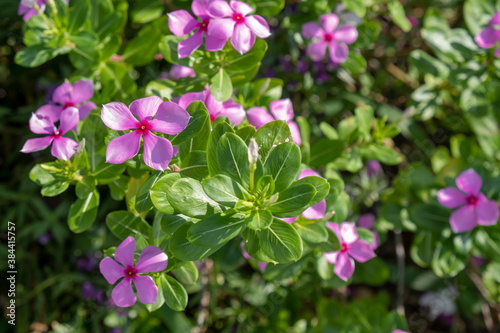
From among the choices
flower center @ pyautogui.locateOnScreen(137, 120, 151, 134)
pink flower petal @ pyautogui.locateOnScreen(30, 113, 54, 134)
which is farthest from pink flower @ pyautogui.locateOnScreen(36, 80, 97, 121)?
flower center @ pyautogui.locateOnScreen(137, 120, 151, 134)

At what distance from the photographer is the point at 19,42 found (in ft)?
7.76

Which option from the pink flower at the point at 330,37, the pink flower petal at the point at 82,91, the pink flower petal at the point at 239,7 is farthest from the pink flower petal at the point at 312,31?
the pink flower petal at the point at 82,91

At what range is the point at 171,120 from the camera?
46.9 inches

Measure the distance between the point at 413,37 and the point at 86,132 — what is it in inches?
86.1

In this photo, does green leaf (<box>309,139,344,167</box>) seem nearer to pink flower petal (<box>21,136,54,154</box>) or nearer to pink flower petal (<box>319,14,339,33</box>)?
pink flower petal (<box>319,14,339,33</box>)

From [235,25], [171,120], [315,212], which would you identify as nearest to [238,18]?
[235,25]

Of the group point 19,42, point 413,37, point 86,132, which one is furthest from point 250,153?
point 413,37

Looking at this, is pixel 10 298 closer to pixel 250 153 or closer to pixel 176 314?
pixel 176 314

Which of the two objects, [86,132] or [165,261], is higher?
[86,132]

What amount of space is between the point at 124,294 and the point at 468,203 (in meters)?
1.30

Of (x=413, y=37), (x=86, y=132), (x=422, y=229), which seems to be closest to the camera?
(x=86, y=132)

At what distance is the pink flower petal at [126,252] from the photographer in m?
1.26

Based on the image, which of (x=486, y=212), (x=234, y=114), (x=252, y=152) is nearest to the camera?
(x=252, y=152)

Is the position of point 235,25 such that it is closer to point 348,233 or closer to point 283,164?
point 283,164
